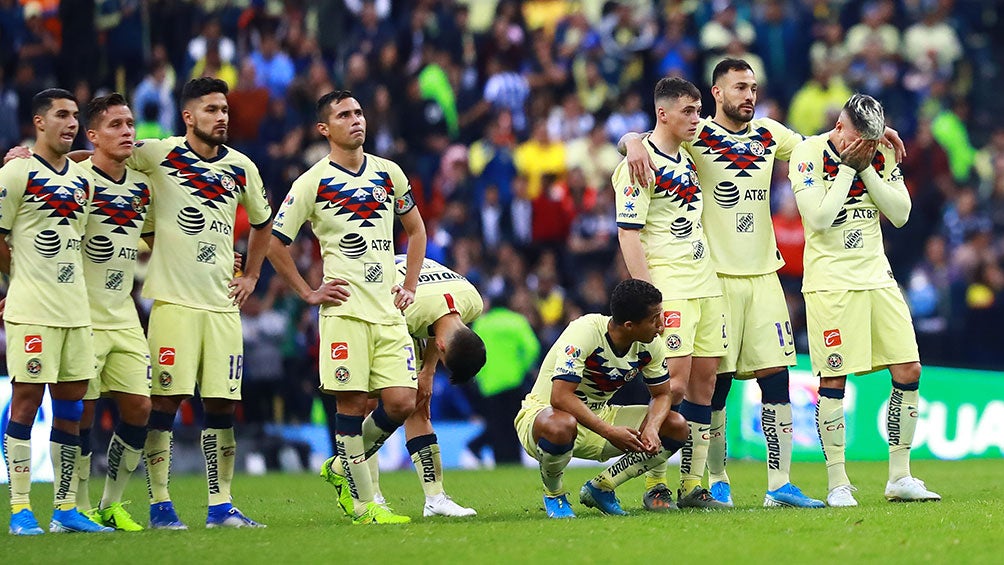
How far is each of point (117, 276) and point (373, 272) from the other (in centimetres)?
175

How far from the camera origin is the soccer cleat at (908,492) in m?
11.0

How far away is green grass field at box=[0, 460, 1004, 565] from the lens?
26.9 ft

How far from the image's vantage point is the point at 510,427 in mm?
18609

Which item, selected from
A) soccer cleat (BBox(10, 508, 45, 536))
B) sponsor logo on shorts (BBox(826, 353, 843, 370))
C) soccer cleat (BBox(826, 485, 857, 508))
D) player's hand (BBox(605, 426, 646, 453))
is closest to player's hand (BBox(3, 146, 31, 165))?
soccer cleat (BBox(10, 508, 45, 536))

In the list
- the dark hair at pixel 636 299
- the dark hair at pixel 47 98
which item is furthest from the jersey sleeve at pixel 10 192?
the dark hair at pixel 636 299

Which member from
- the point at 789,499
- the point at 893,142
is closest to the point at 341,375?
the point at 789,499

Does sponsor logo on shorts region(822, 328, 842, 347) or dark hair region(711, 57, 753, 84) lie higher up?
dark hair region(711, 57, 753, 84)

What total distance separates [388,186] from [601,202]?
1101cm

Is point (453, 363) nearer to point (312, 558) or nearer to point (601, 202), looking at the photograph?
point (312, 558)

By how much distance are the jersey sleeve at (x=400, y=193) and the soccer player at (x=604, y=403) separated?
153 centimetres

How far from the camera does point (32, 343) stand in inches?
383

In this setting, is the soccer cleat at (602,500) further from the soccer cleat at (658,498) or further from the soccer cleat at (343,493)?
the soccer cleat at (343,493)

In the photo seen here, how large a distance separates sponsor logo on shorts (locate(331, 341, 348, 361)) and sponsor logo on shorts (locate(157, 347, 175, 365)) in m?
1.08

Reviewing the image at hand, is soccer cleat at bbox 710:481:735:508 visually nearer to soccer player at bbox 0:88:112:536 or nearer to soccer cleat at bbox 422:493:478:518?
soccer cleat at bbox 422:493:478:518
